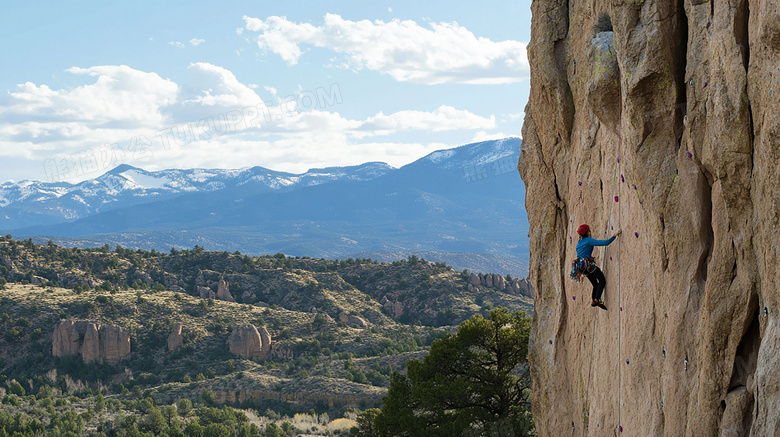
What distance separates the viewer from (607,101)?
1134cm

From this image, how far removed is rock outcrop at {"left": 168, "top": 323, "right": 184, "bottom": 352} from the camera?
190 feet

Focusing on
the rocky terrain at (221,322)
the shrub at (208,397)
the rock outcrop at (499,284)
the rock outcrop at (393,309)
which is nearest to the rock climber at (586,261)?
the rocky terrain at (221,322)

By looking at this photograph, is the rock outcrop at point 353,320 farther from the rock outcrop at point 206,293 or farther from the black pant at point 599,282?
the black pant at point 599,282

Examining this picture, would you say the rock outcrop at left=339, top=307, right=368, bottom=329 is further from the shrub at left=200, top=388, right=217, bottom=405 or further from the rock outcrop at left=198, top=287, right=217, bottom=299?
the shrub at left=200, top=388, right=217, bottom=405

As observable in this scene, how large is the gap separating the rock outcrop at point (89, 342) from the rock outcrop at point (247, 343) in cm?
815

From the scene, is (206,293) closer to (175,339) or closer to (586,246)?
(175,339)

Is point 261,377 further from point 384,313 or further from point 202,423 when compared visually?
point 384,313

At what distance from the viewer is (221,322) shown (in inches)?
2462

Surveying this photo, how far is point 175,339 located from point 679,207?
5365 centimetres

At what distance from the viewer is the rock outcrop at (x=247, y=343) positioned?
191 ft

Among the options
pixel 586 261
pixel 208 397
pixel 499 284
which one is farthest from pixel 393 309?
pixel 586 261

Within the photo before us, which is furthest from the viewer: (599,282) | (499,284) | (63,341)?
(499,284)

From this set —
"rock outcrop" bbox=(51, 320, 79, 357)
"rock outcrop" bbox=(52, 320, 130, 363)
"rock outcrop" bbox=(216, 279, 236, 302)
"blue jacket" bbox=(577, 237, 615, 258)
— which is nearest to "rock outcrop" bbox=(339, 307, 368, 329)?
"rock outcrop" bbox=(216, 279, 236, 302)

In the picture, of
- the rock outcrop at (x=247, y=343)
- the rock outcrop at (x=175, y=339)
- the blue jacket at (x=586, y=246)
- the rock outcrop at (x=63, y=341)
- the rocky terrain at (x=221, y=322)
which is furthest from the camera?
the rock outcrop at (x=247, y=343)
